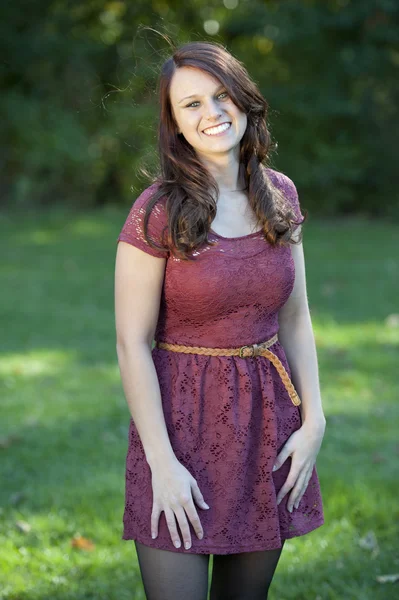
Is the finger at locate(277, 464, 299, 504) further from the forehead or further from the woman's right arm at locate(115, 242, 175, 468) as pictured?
the forehead

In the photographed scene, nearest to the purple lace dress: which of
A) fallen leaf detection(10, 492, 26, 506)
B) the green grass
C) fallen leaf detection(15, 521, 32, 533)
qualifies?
the green grass

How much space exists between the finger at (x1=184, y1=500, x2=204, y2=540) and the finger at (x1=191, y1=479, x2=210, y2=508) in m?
0.04

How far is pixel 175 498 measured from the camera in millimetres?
2355

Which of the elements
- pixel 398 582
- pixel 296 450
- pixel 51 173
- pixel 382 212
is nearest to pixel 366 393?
pixel 398 582

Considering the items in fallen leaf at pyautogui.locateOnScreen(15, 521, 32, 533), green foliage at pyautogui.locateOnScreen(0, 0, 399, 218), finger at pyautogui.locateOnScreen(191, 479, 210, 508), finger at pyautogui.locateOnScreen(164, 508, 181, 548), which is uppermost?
green foliage at pyautogui.locateOnScreen(0, 0, 399, 218)

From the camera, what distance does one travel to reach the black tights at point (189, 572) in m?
2.38

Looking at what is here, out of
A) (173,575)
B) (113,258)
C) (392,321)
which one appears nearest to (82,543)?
(173,575)

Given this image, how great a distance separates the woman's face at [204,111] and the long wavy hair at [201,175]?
0.07ft

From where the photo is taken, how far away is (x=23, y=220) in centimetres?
1513

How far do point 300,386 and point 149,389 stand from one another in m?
0.52

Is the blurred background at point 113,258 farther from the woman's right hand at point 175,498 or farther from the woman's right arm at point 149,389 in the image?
the woman's right hand at point 175,498

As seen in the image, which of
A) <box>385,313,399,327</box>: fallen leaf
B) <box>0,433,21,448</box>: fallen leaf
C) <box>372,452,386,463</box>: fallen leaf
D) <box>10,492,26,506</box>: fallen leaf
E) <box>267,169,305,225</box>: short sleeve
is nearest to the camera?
<box>267,169,305,225</box>: short sleeve

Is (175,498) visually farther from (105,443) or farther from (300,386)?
(105,443)

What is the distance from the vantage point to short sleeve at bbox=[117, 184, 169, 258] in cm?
238
